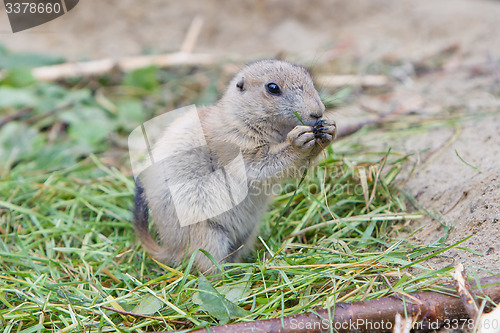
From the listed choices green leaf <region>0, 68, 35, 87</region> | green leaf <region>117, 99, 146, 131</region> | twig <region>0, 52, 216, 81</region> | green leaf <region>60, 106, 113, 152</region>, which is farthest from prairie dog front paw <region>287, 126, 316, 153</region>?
green leaf <region>0, 68, 35, 87</region>

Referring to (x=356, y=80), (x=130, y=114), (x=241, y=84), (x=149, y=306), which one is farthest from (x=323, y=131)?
(x=356, y=80)

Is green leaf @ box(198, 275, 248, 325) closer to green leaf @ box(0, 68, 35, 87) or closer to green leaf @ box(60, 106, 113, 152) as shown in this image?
green leaf @ box(60, 106, 113, 152)

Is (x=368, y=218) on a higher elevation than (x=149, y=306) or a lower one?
lower

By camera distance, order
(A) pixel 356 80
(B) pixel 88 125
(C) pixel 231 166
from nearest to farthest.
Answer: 1. (C) pixel 231 166
2. (B) pixel 88 125
3. (A) pixel 356 80

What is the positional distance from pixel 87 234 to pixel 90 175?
1.03 meters

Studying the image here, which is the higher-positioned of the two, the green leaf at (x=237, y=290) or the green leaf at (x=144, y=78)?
the green leaf at (x=144, y=78)

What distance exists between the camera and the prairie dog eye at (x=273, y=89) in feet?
12.1

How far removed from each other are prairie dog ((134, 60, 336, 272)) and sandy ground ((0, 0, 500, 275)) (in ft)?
5.59

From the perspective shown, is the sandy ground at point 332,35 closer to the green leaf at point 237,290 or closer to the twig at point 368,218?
the twig at point 368,218

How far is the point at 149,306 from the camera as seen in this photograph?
305 centimetres

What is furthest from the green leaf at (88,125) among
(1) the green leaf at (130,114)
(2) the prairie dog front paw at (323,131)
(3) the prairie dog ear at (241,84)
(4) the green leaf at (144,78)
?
(2) the prairie dog front paw at (323,131)

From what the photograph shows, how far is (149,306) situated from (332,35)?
23.7 ft

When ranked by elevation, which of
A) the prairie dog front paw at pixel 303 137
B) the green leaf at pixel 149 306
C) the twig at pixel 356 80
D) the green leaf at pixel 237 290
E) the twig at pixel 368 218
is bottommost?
the twig at pixel 356 80

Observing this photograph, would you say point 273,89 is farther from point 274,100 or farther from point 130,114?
point 130,114
